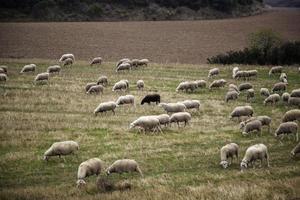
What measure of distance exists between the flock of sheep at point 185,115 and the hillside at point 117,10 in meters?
44.0

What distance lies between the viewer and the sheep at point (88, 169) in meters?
16.6

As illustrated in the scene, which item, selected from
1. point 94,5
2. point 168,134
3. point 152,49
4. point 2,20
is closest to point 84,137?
point 168,134

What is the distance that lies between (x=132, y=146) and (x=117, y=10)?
75889 millimetres

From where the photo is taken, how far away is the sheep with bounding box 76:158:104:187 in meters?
16.6

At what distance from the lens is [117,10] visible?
94312 mm

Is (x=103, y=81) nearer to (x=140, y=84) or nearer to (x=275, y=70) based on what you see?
(x=140, y=84)

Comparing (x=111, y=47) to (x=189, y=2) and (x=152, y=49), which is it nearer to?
(x=152, y=49)

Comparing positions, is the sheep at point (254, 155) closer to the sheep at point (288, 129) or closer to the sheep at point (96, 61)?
the sheep at point (288, 129)

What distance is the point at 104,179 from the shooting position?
16469mm

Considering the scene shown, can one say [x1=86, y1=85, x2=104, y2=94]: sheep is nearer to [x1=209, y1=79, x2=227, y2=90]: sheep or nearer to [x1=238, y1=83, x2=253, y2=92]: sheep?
[x1=209, y1=79, x2=227, y2=90]: sheep

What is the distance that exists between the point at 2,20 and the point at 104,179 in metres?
71.8

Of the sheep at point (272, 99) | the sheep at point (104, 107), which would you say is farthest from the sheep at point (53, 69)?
the sheep at point (272, 99)

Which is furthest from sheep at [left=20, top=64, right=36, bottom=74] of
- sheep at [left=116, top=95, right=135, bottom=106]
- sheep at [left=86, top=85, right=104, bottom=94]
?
sheep at [left=116, top=95, right=135, bottom=106]

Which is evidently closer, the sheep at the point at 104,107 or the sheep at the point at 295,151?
the sheep at the point at 295,151
